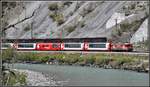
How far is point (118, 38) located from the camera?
7244 cm

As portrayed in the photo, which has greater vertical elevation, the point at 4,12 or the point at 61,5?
the point at 61,5

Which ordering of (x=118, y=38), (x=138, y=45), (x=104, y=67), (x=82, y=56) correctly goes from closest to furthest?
(x=104, y=67)
(x=82, y=56)
(x=138, y=45)
(x=118, y=38)

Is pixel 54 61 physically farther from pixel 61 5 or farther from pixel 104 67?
pixel 61 5

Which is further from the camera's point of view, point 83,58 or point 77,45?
point 77,45

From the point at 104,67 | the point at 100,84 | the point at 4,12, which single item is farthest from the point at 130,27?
the point at 4,12

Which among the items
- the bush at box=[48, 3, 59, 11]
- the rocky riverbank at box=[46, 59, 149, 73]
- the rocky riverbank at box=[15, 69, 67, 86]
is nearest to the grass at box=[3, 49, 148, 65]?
the rocky riverbank at box=[46, 59, 149, 73]

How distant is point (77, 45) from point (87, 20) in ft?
52.1

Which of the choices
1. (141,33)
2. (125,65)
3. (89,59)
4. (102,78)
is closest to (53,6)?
(141,33)

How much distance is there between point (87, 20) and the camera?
86.0 metres

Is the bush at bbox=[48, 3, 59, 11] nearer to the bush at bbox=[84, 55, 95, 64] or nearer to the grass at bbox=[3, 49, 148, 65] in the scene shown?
the grass at bbox=[3, 49, 148, 65]

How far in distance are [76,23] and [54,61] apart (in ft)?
86.5

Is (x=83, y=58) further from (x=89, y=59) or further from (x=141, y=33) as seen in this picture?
(x=141, y=33)

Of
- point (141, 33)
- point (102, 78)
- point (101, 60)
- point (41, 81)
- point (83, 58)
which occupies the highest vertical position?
point (141, 33)

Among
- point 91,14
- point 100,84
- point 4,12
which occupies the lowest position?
point 100,84
